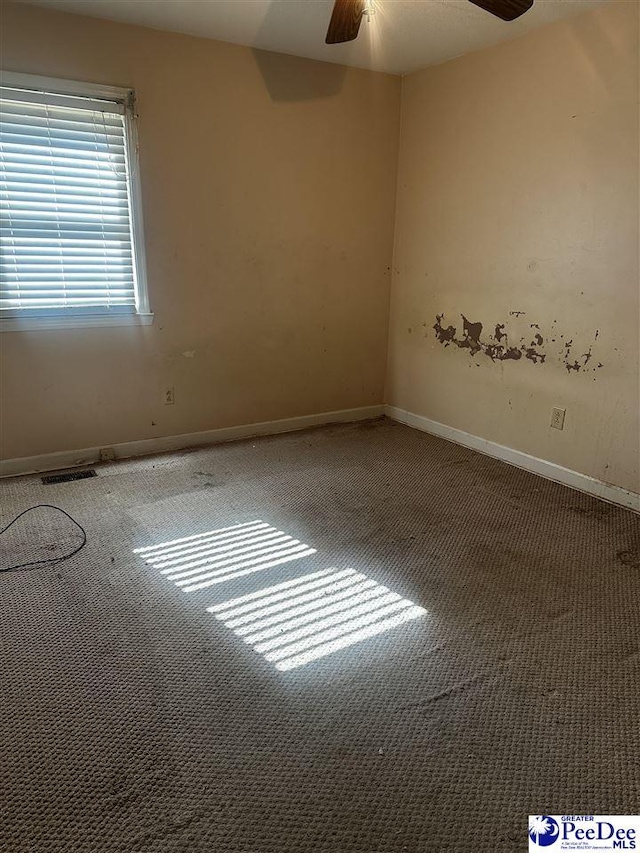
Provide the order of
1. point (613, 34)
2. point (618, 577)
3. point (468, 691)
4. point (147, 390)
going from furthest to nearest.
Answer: point (147, 390), point (613, 34), point (618, 577), point (468, 691)

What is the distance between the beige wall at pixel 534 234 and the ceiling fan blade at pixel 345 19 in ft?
3.89

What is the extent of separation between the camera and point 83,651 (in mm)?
1852

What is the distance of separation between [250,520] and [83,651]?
3.36 feet

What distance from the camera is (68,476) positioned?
3.20 meters

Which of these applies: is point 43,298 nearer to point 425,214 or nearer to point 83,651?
point 83,651

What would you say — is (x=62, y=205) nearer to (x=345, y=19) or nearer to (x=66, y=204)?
(x=66, y=204)

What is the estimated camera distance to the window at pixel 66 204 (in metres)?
2.84

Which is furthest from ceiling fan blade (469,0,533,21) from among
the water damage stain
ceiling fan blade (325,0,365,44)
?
the water damage stain

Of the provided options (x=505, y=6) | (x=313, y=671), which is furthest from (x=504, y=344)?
(x=313, y=671)

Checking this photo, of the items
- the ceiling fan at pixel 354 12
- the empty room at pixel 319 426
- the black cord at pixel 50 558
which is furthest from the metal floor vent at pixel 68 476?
the ceiling fan at pixel 354 12

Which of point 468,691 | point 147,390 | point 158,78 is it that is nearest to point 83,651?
point 468,691

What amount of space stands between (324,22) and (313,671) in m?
2.96

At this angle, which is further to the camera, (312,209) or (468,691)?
(312,209)

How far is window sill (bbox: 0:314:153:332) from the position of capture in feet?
9.85
